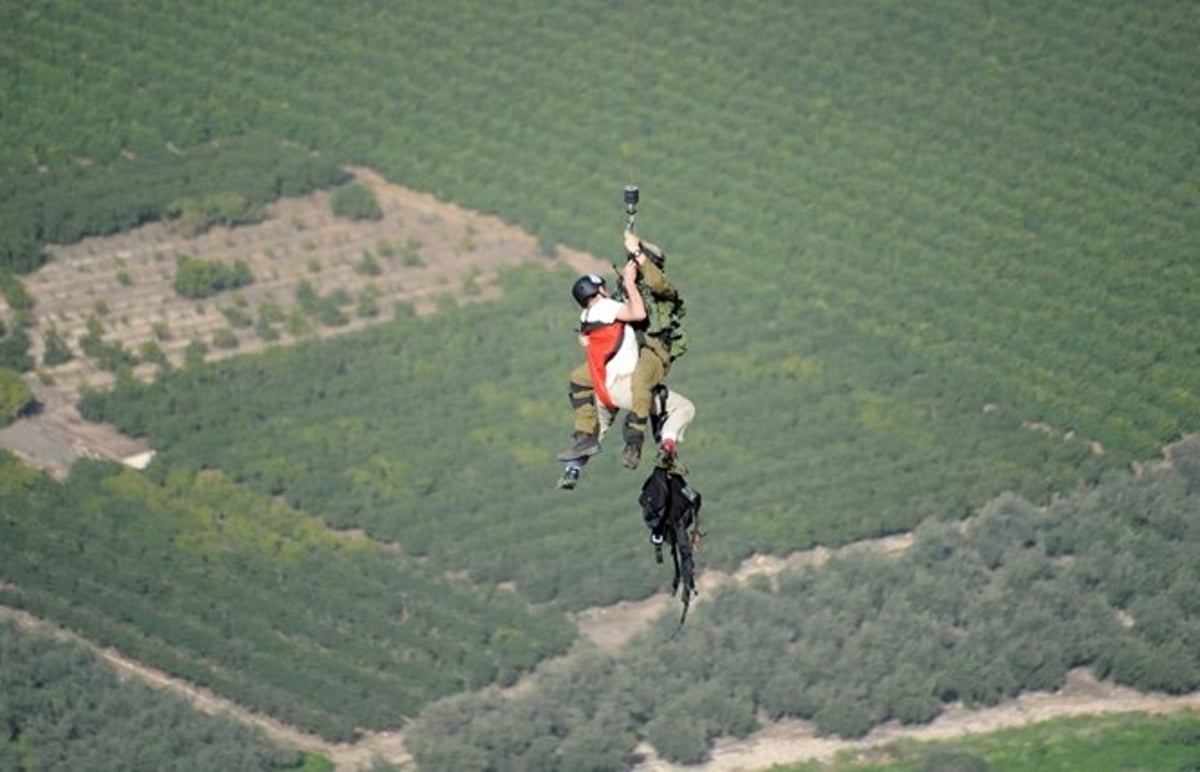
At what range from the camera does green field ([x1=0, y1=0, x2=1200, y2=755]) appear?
80.2 meters

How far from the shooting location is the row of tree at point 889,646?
74.5 meters

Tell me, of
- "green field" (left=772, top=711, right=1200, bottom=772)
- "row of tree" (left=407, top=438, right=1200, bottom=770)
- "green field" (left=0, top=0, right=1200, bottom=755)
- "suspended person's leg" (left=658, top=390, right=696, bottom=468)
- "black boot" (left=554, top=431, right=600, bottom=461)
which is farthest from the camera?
"green field" (left=0, top=0, right=1200, bottom=755)

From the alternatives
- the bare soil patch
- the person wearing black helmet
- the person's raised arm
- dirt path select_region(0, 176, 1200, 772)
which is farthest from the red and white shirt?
the bare soil patch

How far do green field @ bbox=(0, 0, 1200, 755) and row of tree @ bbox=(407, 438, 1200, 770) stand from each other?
0.86 m

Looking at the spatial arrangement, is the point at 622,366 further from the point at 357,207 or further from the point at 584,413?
the point at 357,207

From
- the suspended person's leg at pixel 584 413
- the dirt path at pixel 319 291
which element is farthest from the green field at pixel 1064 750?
the suspended person's leg at pixel 584 413

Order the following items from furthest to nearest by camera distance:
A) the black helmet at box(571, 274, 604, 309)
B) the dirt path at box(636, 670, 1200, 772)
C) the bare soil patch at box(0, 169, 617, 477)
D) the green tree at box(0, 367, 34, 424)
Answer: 1. the bare soil patch at box(0, 169, 617, 477)
2. the green tree at box(0, 367, 34, 424)
3. the dirt path at box(636, 670, 1200, 772)
4. the black helmet at box(571, 274, 604, 309)

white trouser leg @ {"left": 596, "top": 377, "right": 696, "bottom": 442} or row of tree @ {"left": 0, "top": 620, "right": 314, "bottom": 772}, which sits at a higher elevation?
white trouser leg @ {"left": 596, "top": 377, "right": 696, "bottom": 442}

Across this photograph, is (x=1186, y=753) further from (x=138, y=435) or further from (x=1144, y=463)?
(x=138, y=435)

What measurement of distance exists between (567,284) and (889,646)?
19.7m

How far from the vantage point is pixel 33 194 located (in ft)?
316

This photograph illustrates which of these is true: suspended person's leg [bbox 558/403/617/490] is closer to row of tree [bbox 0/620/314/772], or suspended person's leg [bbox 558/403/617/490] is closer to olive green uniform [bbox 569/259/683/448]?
olive green uniform [bbox 569/259/683/448]

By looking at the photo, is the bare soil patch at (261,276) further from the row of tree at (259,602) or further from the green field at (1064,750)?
the green field at (1064,750)

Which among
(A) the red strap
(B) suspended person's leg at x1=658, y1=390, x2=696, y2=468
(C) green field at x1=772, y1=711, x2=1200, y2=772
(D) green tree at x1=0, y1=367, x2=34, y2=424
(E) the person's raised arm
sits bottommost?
(C) green field at x1=772, y1=711, x2=1200, y2=772
